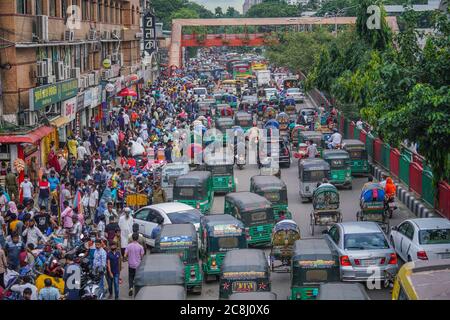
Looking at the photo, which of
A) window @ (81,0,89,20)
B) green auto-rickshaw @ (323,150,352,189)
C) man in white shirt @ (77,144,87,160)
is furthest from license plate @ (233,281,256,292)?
window @ (81,0,89,20)

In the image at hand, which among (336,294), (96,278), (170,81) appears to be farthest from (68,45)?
(170,81)

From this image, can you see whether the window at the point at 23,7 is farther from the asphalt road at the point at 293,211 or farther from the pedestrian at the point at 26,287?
the pedestrian at the point at 26,287

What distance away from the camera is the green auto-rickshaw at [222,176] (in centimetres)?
3181

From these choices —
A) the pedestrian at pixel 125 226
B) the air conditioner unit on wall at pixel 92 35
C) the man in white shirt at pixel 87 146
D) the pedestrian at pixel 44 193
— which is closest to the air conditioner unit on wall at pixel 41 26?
the man in white shirt at pixel 87 146

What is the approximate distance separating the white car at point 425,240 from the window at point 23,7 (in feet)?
56.9

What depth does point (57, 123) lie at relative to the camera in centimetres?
3475

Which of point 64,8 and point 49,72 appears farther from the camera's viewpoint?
point 64,8

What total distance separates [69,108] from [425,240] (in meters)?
21.9

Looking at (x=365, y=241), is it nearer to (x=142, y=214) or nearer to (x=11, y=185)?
(x=142, y=214)

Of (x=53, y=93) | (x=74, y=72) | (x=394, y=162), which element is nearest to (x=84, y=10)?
(x=74, y=72)

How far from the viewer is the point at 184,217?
76.7 ft

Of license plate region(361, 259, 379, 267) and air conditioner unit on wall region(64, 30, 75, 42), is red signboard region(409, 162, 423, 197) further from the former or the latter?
air conditioner unit on wall region(64, 30, 75, 42)

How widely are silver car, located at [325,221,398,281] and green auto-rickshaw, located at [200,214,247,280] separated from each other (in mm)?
2341
